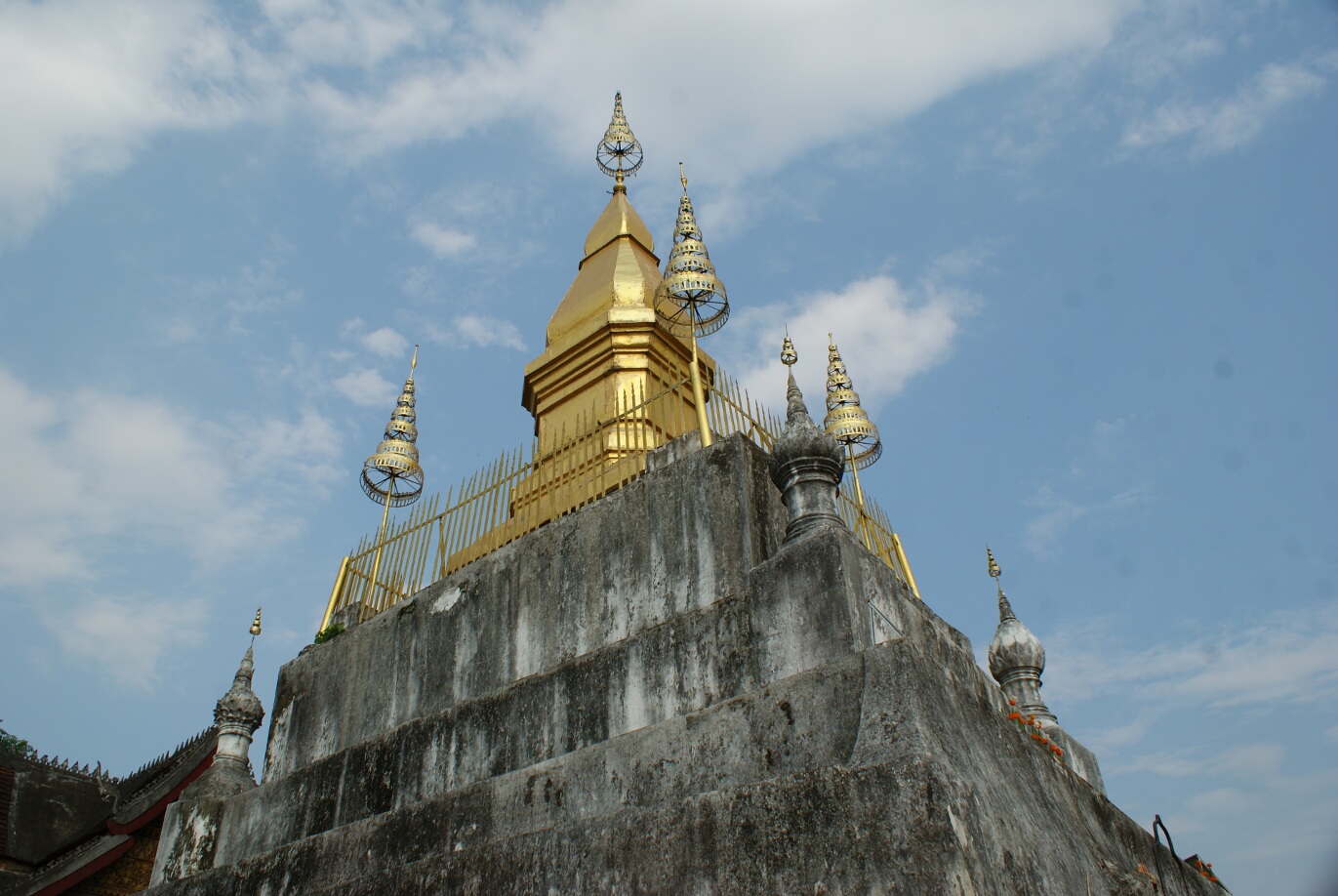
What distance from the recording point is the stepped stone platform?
5.22 m

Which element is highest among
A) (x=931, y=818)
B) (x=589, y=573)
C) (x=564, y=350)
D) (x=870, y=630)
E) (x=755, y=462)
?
(x=564, y=350)

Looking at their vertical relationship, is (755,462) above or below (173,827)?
above

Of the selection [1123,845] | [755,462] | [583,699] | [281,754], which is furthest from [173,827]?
[1123,845]

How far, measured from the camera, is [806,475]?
6.93 m

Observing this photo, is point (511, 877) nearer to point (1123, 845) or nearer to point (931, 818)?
point (931, 818)

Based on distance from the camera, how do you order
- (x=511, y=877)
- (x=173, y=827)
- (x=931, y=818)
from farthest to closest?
(x=173, y=827), (x=511, y=877), (x=931, y=818)

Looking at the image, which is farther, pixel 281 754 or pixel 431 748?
pixel 281 754

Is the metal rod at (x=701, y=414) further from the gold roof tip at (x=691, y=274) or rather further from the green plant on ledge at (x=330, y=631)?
the green plant on ledge at (x=330, y=631)

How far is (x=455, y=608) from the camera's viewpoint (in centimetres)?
888

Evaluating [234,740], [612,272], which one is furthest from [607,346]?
[234,740]

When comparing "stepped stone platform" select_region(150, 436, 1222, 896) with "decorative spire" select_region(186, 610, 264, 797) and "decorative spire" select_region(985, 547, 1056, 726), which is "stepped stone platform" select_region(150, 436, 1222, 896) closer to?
"decorative spire" select_region(186, 610, 264, 797)

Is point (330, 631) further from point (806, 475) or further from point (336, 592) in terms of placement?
point (806, 475)

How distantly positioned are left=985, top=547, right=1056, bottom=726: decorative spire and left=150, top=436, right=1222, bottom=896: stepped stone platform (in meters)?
2.67

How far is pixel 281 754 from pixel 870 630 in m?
6.41
